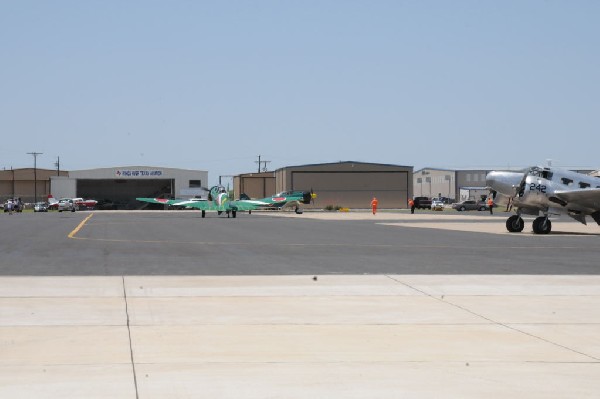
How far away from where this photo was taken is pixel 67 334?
1041cm

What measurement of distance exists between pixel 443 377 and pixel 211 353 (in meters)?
2.48

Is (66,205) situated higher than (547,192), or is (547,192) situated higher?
(547,192)

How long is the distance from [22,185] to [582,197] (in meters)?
128

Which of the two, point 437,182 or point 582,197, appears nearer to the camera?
point 582,197

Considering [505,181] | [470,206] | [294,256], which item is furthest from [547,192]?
[470,206]

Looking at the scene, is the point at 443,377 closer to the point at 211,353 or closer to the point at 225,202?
the point at 211,353

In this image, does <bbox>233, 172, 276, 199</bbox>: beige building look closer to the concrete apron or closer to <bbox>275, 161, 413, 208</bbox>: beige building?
<bbox>275, 161, 413, 208</bbox>: beige building

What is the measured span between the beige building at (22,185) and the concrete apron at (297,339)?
141 meters

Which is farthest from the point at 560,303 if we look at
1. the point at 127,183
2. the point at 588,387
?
the point at 127,183

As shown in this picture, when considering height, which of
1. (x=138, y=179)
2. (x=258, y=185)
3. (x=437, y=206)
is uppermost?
(x=138, y=179)

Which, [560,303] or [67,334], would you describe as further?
[560,303]

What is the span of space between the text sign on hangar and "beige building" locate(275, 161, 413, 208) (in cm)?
2471

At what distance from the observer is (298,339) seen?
33.7 feet

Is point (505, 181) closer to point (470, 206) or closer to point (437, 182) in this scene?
point (470, 206)
